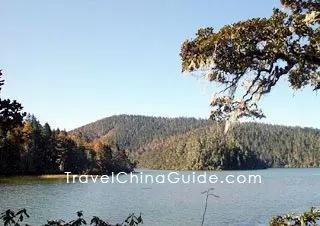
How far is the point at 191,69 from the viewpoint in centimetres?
1006

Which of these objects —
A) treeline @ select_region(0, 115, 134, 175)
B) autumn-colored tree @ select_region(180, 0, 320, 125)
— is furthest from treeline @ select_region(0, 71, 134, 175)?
autumn-colored tree @ select_region(180, 0, 320, 125)

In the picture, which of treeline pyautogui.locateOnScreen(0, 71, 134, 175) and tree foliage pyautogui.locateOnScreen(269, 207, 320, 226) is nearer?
tree foliage pyautogui.locateOnScreen(269, 207, 320, 226)

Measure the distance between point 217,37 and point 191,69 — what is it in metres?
1.19

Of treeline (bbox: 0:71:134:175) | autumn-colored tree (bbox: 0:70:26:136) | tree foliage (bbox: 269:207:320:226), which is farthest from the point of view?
treeline (bbox: 0:71:134:175)

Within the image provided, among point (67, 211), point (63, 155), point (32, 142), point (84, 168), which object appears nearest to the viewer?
point (67, 211)

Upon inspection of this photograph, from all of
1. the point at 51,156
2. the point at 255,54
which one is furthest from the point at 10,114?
the point at 51,156

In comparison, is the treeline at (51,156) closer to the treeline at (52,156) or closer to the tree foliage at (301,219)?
the treeline at (52,156)

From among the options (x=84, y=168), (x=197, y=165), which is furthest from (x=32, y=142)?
(x=197, y=165)

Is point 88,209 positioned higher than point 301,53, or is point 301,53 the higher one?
point 301,53

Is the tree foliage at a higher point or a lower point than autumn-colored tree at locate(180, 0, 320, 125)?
lower

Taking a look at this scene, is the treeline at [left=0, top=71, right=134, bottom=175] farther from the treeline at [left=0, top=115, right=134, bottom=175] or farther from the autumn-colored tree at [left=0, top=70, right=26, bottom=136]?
the autumn-colored tree at [left=0, top=70, right=26, bottom=136]

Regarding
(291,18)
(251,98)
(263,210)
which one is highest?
(291,18)

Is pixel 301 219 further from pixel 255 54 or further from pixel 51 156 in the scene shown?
pixel 51 156

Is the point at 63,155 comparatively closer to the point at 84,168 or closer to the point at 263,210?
the point at 84,168
